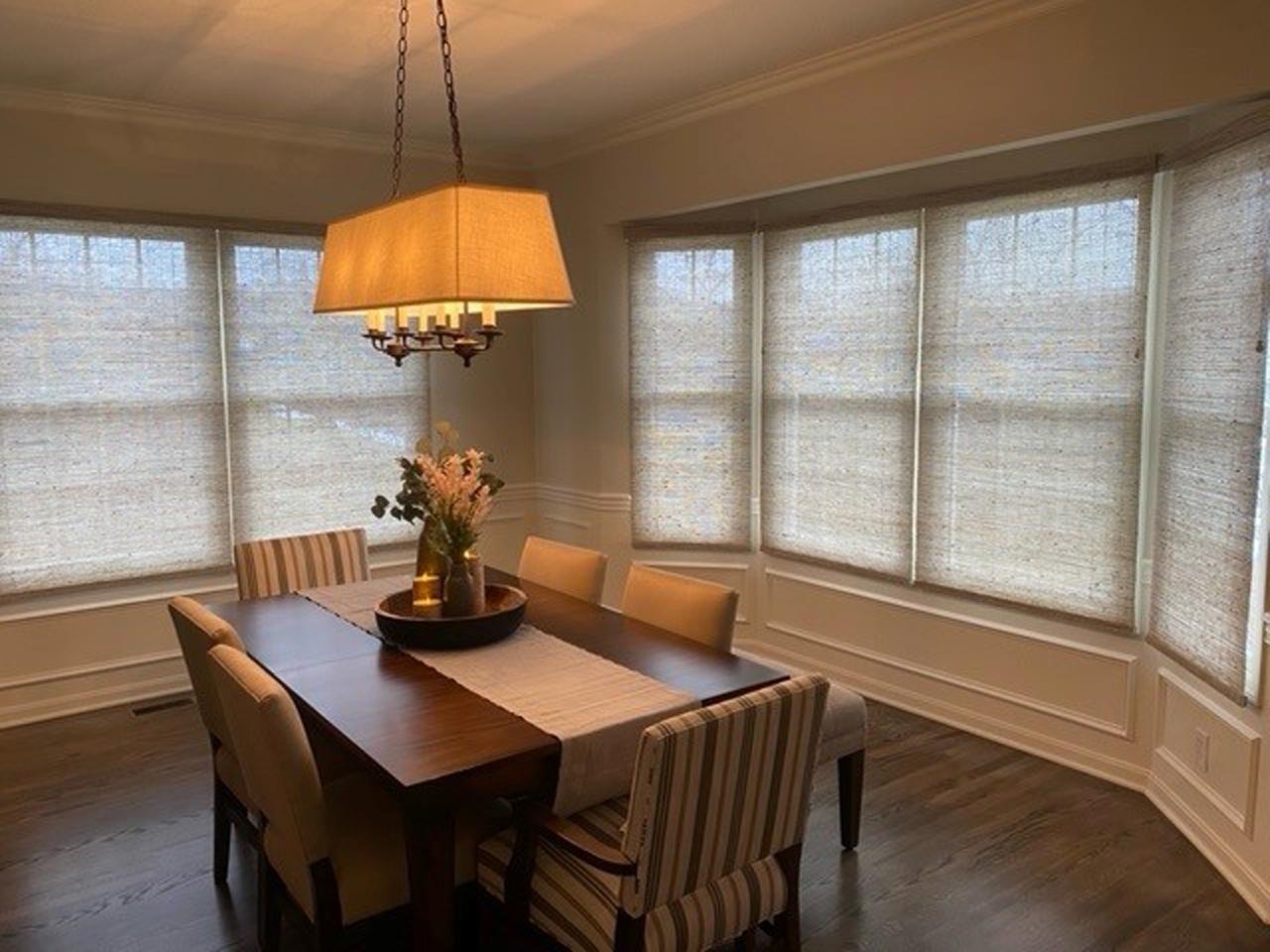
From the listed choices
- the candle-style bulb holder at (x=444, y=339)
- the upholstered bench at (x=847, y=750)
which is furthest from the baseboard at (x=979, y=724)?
the candle-style bulb holder at (x=444, y=339)

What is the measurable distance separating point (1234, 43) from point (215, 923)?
371 cm

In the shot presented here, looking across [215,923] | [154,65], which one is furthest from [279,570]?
[154,65]

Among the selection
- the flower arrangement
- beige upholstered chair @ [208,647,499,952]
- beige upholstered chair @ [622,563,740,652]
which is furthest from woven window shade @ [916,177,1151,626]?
beige upholstered chair @ [208,647,499,952]

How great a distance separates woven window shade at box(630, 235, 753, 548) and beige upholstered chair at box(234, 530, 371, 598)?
1.56m

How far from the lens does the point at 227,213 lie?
4.40m

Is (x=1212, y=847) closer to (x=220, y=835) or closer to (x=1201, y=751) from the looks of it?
(x=1201, y=751)

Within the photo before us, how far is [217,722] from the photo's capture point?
8.60 ft

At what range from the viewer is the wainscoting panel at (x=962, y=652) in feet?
11.4

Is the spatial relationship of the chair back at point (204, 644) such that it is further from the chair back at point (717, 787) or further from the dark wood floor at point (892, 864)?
the chair back at point (717, 787)

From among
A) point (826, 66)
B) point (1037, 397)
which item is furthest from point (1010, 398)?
point (826, 66)

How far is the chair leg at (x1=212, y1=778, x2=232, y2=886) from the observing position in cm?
273

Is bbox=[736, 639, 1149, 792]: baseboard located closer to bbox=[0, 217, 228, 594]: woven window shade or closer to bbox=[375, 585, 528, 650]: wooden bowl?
bbox=[375, 585, 528, 650]: wooden bowl

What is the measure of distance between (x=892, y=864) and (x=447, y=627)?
5.07 ft

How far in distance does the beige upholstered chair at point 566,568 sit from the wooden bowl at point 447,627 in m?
0.59
